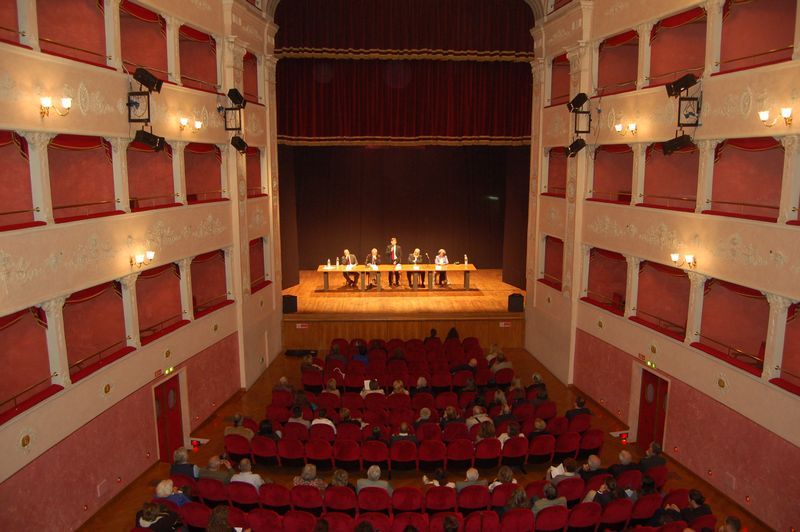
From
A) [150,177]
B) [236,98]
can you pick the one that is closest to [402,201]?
[236,98]

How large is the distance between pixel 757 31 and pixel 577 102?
161 inches

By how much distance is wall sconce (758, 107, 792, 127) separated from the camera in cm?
966

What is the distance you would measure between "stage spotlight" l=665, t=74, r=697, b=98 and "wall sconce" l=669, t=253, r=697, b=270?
2906 mm

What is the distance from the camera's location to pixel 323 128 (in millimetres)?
19547

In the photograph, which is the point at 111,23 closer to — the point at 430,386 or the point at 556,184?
the point at 430,386

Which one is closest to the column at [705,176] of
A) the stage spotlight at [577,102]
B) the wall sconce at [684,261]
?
the wall sconce at [684,261]

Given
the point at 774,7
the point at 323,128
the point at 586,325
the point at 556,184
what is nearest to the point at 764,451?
the point at 586,325

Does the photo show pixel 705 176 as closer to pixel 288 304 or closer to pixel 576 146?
pixel 576 146

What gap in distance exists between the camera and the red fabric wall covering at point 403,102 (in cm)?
1938

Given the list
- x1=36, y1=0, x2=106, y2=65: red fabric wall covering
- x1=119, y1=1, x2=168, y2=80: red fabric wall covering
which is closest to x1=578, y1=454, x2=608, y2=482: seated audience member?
x1=36, y1=0, x2=106, y2=65: red fabric wall covering

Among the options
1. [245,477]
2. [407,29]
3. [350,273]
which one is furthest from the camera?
[350,273]

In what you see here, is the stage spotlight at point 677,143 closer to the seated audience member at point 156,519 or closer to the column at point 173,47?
the column at point 173,47

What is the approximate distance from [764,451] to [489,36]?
42.5ft

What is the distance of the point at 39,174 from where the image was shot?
944 cm
